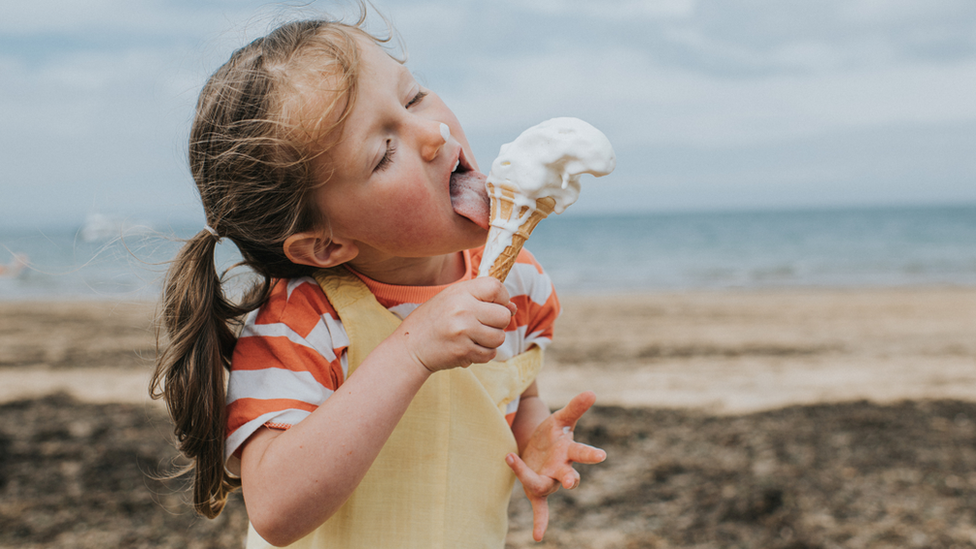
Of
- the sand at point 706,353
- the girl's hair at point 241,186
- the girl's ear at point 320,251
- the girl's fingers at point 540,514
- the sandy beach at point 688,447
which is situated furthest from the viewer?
the sand at point 706,353

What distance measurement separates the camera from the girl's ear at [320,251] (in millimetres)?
1598

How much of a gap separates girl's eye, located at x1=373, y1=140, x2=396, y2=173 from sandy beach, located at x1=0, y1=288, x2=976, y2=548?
2.56 ft

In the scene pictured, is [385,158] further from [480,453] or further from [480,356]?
[480,453]

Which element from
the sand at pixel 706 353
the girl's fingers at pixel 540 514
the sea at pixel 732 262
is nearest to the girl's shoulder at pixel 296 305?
the girl's fingers at pixel 540 514

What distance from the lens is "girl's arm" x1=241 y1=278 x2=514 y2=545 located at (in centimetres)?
139

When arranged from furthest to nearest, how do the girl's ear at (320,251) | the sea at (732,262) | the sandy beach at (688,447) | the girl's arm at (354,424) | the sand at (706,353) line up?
the sea at (732,262) → the sand at (706,353) → the sandy beach at (688,447) → the girl's ear at (320,251) → the girl's arm at (354,424)

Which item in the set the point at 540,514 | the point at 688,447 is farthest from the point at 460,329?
the point at 688,447

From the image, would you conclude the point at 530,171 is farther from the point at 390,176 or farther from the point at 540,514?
the point at 540,514

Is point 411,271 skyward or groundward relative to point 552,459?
skyward

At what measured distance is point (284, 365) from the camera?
1504 millimetres

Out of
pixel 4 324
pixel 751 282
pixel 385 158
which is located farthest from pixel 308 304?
pixel 751 282

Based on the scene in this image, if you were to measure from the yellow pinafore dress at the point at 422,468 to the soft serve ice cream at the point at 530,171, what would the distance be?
1.05 feet

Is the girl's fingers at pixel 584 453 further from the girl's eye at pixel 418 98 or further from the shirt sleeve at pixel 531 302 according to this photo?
the girl's eye at pixel 418 98

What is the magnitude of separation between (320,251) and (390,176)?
28 centimetres
